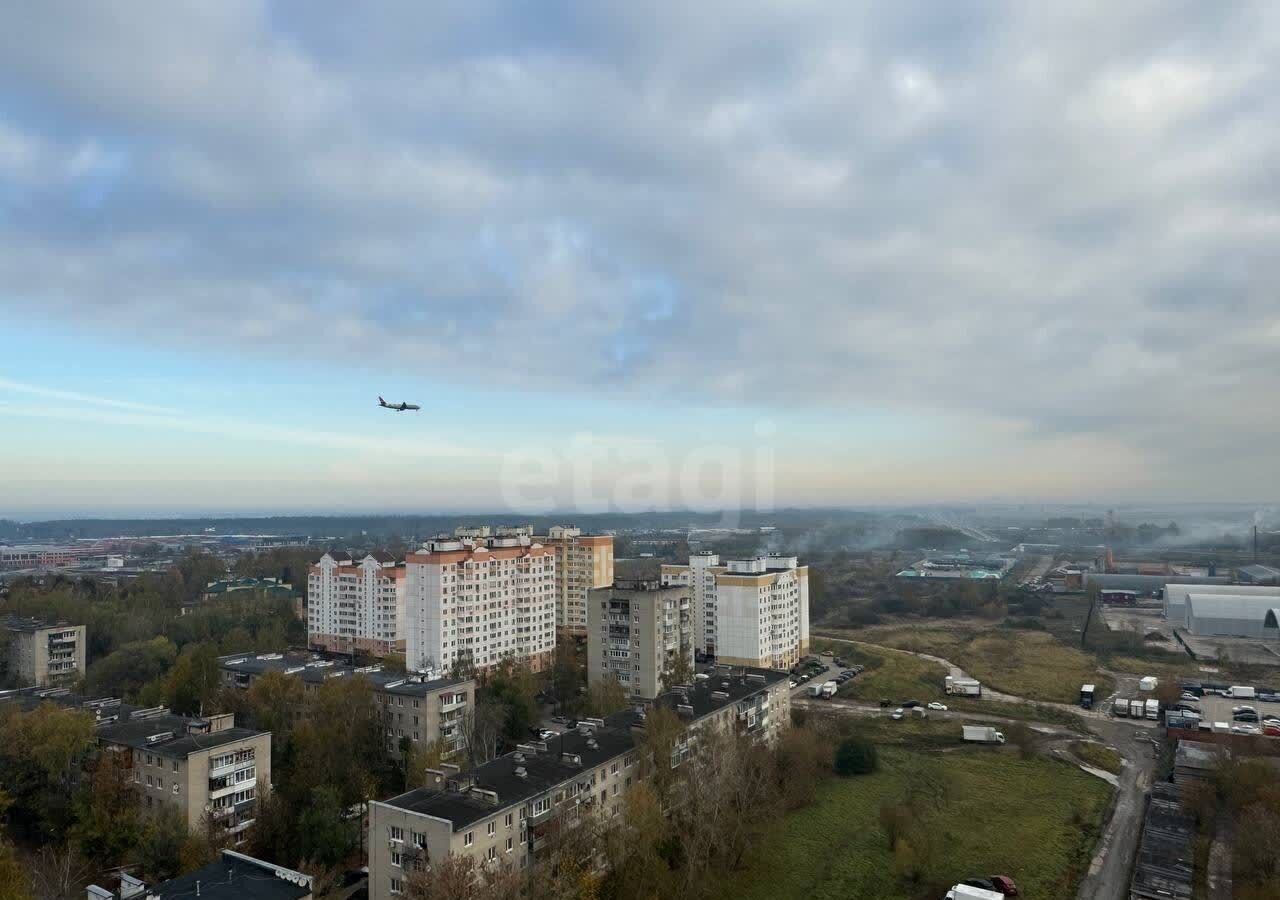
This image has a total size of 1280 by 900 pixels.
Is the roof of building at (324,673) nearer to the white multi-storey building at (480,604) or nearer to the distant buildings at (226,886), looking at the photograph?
the white multi-storey building at (480,604)

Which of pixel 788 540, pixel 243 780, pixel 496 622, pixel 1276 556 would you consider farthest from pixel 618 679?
pixel 1276 556

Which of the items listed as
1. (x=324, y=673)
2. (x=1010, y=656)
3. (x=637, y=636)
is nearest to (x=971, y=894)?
(x=637, y=636)

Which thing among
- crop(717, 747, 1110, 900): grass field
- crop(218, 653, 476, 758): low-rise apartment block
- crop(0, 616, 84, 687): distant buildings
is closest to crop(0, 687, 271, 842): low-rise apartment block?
crop(218, 653, 476, 758): low-rise apartment block

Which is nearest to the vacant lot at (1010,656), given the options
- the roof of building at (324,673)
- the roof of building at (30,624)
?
the roof of building at (324,673)

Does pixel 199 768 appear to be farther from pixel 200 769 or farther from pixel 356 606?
pixel 356 606

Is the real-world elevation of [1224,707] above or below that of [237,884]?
below

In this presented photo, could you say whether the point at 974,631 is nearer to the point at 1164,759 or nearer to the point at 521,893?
the point at 1164,759
